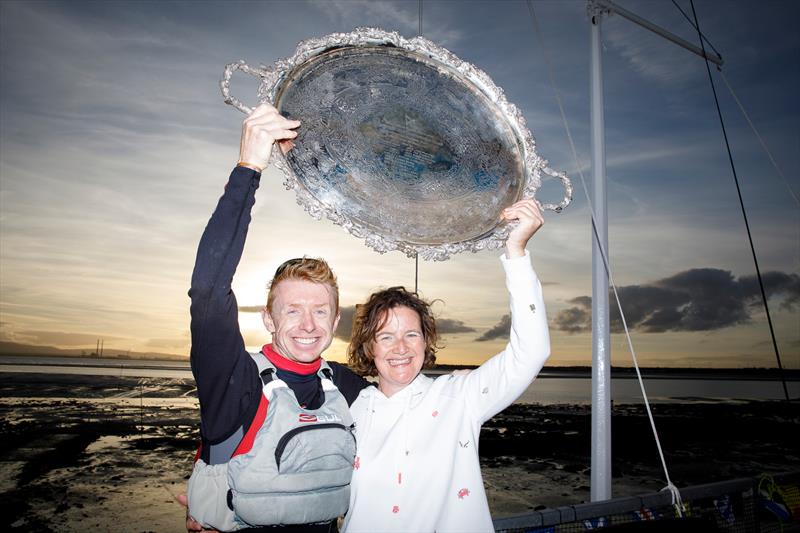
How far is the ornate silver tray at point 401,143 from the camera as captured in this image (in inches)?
79.1

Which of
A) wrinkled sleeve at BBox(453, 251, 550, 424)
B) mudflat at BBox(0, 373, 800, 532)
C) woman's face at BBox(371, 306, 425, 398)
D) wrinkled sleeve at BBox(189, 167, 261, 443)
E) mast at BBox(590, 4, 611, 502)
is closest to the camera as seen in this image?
wrinkled sleeve at BBox(189, 167, 261, 443)

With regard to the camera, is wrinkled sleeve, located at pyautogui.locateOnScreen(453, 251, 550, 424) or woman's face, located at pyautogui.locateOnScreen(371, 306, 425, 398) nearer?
wrinkled sleeve, located at pyautogui.locateOnScreen(453, 251, 550, 424)

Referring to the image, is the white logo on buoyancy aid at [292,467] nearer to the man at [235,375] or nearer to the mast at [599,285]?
the man at [235,375]

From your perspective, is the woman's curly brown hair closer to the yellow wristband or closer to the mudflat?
the yellow wristband

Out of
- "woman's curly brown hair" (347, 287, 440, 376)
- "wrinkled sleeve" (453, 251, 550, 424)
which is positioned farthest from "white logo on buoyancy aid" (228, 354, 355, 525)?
"wrinkled sleeve" (453, 251, 550, 424)

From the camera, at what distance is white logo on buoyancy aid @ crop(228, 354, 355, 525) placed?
1700mm

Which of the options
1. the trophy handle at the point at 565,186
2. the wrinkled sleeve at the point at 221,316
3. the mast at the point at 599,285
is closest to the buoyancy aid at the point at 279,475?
the wrinkled sleeve at the point at 221,316

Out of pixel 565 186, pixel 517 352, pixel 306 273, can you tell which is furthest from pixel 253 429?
pixel 565 186

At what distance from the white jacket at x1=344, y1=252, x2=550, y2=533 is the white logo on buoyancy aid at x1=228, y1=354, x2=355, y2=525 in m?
0.16

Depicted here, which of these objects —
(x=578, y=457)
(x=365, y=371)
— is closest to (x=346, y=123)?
(x=365, y=371)

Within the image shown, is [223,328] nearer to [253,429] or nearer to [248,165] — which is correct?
[253,429]

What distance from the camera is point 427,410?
87.1 inches

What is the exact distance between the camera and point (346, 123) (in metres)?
2.16

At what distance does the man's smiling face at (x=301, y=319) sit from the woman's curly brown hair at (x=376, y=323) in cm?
32
